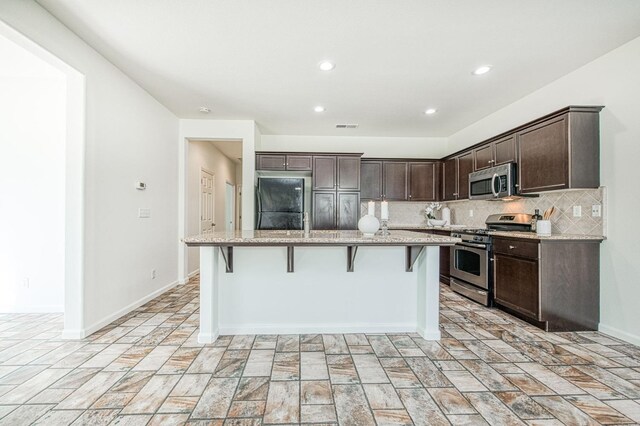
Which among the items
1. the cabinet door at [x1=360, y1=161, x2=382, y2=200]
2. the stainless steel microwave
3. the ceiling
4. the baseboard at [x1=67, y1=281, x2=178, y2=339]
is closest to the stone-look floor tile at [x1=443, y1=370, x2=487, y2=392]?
the stainless steel microwave

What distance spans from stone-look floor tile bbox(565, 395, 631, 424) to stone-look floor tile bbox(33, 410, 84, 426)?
2.80 meters

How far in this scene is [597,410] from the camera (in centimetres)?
165

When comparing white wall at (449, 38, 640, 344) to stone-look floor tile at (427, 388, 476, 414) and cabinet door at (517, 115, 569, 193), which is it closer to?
cabinet door at (517, 115, 569, 193)

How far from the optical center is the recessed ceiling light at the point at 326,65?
287 centimetres

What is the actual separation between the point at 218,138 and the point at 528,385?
15.5 feet

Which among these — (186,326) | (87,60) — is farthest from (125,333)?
(87,60)

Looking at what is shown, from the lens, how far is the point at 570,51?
2664mm

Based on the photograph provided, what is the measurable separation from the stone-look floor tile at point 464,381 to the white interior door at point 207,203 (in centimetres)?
472

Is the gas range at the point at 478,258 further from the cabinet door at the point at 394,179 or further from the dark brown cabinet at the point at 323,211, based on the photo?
the dark brown cabinet at the point at 323,211

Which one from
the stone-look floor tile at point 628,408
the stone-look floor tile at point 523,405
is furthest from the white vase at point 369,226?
the stone-look floor tile at point 628,408

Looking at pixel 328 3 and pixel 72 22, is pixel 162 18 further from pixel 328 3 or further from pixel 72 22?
pixel 328 3

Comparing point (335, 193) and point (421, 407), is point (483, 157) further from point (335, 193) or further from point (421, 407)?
point (421, 407)

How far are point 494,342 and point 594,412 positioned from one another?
0.91 metres

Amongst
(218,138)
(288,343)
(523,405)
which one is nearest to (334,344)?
(288,343)
